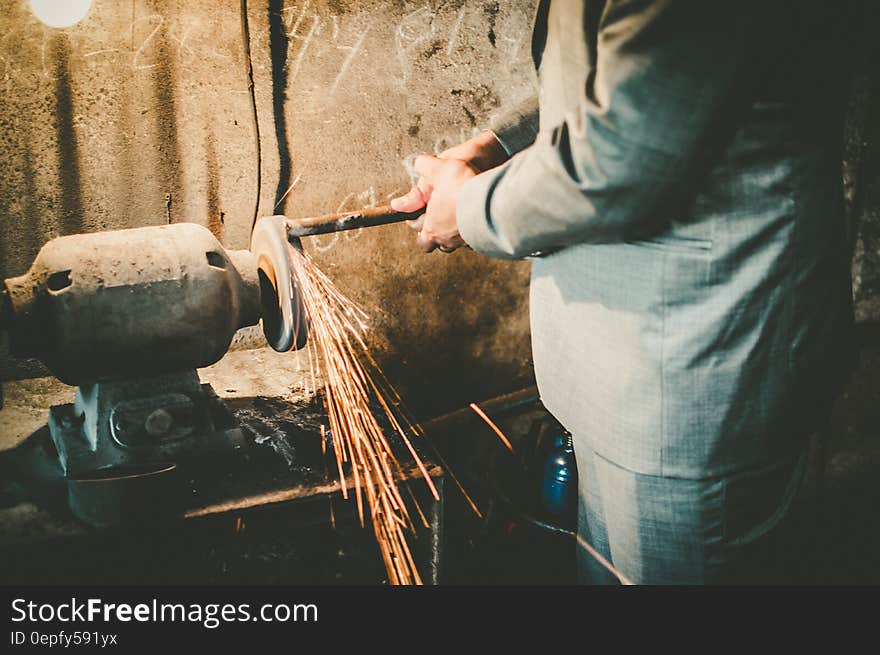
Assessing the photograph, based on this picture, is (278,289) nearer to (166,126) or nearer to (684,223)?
(166,126)

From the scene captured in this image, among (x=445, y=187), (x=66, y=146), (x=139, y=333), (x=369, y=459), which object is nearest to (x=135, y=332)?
(x=139, y=333)

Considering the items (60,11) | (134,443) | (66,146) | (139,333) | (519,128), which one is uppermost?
(60,11)

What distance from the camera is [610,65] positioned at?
43.4 inches

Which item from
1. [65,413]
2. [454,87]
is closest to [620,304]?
[65,413]

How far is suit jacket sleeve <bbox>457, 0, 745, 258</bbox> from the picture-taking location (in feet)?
3.43

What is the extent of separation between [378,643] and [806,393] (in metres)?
1.23

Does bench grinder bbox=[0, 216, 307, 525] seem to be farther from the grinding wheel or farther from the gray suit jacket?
the gray suit jacket

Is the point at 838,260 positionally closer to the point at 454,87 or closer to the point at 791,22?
the point at 791,22

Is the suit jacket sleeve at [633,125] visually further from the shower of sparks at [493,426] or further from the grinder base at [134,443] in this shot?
the shower of sparks at [493,426]

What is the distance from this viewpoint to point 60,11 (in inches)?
87.7

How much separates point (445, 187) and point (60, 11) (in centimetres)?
169

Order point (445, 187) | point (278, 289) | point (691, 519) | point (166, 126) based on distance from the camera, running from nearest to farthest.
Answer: point (691, 519)
point (445, 187)
point (278, 289)
point (166, 126)

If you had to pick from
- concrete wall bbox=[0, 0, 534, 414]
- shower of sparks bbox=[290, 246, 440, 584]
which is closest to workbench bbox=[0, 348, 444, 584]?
shower of sparks bbox=[290, 246, 440, 584]

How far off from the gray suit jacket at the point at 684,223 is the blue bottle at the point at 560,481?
1306mm
